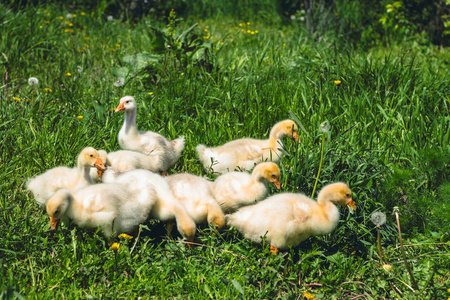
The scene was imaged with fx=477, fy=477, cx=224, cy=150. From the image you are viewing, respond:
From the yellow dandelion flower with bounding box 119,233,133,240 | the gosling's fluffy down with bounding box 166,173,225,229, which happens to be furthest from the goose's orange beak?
the gosling's fluffy down with bounding box 166,173,225,229

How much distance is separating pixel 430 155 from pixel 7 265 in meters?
3.43

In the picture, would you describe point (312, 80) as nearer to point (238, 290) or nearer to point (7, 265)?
point (238, 290)

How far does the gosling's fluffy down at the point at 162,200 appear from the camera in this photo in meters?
3.64

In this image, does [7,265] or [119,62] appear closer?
[7,265]

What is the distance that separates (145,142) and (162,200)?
113cm

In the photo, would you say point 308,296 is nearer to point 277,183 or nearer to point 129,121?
point 277,183

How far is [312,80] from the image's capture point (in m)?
6.25

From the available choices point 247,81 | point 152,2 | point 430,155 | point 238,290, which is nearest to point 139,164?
point 238,290

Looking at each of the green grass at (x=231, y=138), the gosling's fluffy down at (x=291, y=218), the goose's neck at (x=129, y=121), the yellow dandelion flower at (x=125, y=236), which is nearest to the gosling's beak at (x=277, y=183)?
the gosling's fluffy down at (x=291, y=218)

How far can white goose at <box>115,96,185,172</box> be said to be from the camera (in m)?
4.73

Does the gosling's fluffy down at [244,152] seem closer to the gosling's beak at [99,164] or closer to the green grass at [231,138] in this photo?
the green grass at [231,138]

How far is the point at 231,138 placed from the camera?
17.0 feet

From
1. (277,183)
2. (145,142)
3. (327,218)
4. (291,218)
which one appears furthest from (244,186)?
(145,142)

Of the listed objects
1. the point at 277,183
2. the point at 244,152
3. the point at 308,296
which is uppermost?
the point at 277,183
